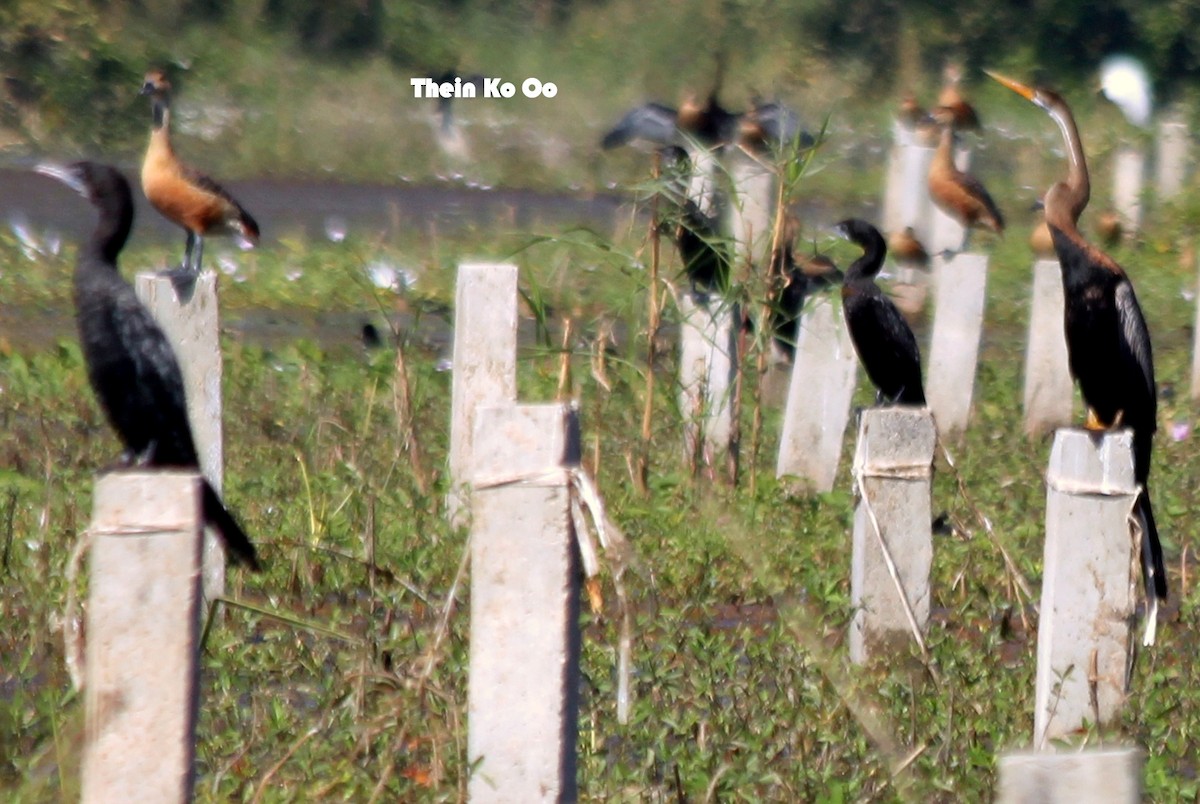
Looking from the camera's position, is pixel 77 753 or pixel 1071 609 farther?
pixel 1071 609

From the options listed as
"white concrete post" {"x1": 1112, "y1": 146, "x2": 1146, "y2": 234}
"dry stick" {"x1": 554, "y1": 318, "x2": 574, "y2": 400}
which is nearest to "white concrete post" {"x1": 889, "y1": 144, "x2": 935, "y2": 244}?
"white concrete post" {"x1": 1112, "y1": 146, "x2": 1146, "y2": 234}

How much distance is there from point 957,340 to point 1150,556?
3946 millimetres

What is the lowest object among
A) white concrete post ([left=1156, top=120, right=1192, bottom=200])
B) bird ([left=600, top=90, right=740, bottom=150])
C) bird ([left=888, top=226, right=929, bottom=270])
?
bird ([left=888, top=226, right=929, bottom=270])

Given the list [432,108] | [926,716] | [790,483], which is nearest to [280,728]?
[926,716]

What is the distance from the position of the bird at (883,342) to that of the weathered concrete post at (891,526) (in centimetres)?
233

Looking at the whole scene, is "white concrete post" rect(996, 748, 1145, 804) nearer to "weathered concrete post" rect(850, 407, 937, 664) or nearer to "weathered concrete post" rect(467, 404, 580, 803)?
"weathered concrete post" rect(467, 404, 580, 803)

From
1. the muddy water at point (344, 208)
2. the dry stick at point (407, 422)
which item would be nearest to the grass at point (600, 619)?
the dry stick at point (407, 422)

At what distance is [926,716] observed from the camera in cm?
473

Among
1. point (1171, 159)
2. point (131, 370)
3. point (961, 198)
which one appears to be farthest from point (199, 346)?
point (1171, 159)

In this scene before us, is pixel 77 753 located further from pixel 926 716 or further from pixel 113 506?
pixel 926 716

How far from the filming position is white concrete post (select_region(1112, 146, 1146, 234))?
1631 centimetres

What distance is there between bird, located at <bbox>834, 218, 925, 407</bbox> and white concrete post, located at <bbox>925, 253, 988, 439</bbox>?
138 centimetres

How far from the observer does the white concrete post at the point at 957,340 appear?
906 cm

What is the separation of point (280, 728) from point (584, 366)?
550 cm
